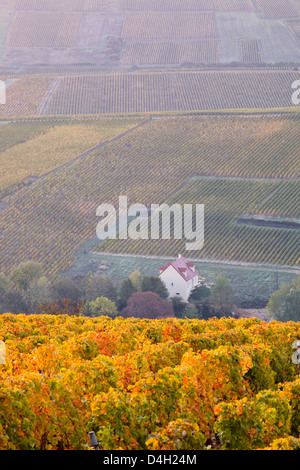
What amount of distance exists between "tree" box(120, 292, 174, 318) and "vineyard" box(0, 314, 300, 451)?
17429 millimetres

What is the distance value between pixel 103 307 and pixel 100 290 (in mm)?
2942

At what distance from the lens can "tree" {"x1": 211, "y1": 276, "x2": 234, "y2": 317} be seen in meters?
42.6

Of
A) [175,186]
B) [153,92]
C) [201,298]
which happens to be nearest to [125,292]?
[201,298]

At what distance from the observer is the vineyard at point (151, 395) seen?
15086 millimetres

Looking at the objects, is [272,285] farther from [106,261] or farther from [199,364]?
[199,364]

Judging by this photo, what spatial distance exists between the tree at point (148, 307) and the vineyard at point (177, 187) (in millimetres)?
9829

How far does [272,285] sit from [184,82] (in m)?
61.2

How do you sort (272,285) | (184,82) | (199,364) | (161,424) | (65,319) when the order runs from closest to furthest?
(161,424)
(199,364)
(65,319)
(272,285)
(184,82)

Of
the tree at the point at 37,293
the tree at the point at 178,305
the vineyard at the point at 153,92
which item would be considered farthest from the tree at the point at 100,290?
the vineyard at the point at 153,92

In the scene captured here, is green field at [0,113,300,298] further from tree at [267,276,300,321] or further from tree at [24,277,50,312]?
tree at [267,276,300,321]

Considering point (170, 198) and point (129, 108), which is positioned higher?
point (129, 108)

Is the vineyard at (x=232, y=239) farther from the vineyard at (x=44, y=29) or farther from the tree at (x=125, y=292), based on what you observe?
the vineyard at (x=44, y=29)
